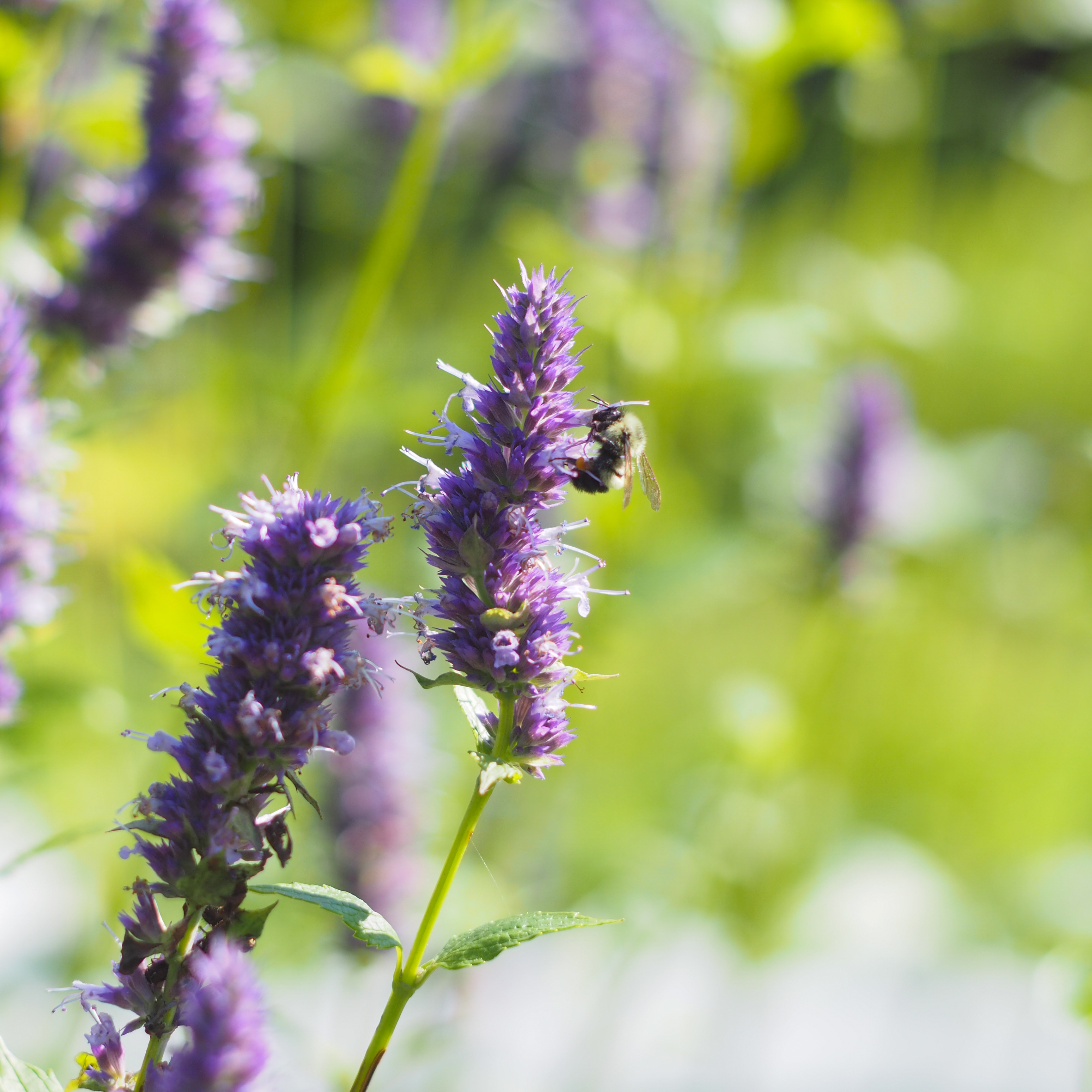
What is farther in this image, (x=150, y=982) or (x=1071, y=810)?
(x=1071, y=810)

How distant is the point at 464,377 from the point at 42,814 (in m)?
2.62

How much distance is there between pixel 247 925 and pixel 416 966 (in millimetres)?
149

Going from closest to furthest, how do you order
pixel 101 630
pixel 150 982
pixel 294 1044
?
1. pixel 150 982
2. pixel 294 1044
3. pixel 101 630

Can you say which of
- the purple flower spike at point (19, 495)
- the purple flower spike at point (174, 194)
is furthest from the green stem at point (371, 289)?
the purple flower spike at point (19, 495)

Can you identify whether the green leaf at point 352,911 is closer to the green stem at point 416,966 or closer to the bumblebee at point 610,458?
the green stem at point 416,966

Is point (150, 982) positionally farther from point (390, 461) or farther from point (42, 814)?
point (390, 461)

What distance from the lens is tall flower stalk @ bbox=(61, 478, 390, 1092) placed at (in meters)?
0.97

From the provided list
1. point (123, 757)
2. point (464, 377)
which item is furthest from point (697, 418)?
point (464, 377)

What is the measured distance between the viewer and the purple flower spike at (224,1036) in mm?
755

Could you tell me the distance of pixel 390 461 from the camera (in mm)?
4996

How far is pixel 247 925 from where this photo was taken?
99cm

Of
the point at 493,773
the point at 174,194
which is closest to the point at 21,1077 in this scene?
the point at 493,773

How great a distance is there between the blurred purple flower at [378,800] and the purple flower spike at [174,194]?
825mm

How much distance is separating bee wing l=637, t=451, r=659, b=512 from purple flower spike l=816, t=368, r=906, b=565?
1.49 metres
